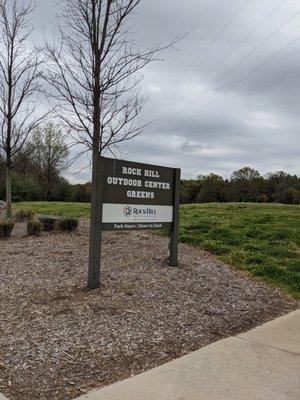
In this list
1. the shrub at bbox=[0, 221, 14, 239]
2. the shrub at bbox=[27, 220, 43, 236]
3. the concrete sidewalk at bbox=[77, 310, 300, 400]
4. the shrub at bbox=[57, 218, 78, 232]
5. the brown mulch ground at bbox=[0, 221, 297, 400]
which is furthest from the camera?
the shrub at bbox=[57, 218, 78, 232]

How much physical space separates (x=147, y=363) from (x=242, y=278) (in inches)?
139

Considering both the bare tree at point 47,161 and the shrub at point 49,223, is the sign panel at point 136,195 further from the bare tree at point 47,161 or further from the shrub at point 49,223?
the bare tree at point 47,161

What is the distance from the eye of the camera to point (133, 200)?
6.60 metres

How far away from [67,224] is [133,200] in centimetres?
432

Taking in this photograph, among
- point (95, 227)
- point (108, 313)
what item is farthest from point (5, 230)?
point (108, 313)

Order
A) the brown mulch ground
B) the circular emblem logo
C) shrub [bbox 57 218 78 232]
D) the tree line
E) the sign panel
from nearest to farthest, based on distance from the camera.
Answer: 1. the brown mulch ground
2. the sign panel
3. the circular emblem logo
4. shrub [bbox 57 218 78 232]
5. the tree line

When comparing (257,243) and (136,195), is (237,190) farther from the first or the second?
(136,195)

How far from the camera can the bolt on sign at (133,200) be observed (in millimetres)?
5988

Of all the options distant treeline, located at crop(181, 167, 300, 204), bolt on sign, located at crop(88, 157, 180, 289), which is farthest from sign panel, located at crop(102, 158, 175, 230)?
distant treeline, located at crop(181, 167, 300, 204)

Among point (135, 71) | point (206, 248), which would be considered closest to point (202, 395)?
point (206, 248)

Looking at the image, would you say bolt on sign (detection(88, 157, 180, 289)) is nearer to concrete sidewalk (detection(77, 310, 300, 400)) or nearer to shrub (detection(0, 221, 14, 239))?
concrete sidewalk (detection(77, 310, 300, 400))

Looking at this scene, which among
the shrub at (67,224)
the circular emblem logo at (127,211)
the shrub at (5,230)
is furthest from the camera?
the shrub at (67,224)

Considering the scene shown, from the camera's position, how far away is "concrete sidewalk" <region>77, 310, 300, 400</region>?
3.33 m

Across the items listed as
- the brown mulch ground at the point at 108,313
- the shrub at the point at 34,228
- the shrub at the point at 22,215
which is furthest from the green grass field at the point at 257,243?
the shrub at the point at 22,215
